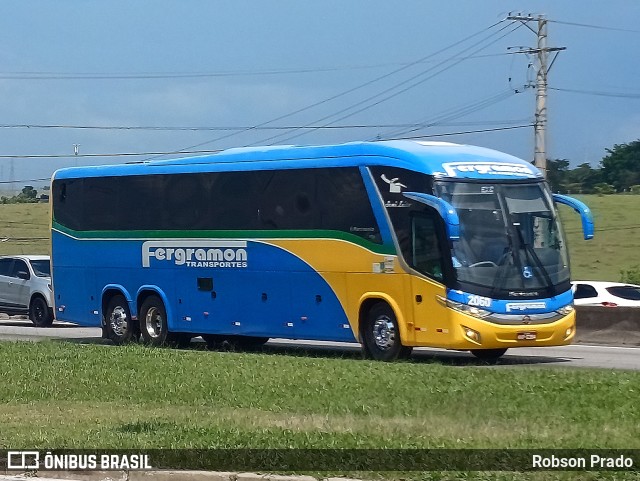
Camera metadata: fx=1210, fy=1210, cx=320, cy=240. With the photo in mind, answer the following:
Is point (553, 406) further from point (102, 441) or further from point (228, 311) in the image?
point (228, 311)

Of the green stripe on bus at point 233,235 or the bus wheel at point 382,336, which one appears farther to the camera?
the green stripe on bus at point 233,235

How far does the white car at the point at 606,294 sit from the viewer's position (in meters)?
28.1

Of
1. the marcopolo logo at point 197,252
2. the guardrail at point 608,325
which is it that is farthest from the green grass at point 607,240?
the marcopolo logo at point 197,252

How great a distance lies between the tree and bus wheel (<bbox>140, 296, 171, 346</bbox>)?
69646mm

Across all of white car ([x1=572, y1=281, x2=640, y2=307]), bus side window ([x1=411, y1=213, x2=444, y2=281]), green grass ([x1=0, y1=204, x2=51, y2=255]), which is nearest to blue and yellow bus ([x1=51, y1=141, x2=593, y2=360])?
bus side window ([x1=411, y1=213, x2=444, y2=281])

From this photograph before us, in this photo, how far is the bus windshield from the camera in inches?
749

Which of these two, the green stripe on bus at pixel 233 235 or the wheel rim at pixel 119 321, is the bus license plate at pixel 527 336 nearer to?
the green stripe on bus at pixel 233 235

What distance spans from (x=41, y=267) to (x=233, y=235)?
49.6ft

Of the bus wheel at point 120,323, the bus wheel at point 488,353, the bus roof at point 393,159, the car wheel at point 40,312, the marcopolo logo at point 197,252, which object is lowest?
the car wheel at point 40,312

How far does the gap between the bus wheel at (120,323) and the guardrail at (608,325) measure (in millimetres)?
9539

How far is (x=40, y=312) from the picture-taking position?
35.3 meters

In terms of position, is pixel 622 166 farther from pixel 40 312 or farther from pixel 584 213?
pixel 584 213

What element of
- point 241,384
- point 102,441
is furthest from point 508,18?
point 102,441

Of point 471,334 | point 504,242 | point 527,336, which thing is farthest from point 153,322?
point 527,336
